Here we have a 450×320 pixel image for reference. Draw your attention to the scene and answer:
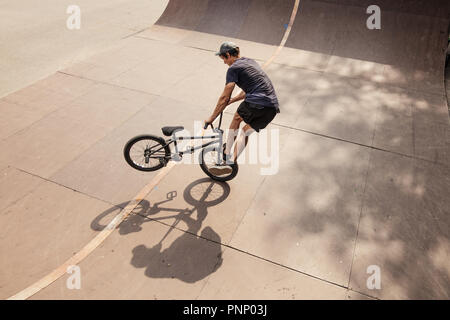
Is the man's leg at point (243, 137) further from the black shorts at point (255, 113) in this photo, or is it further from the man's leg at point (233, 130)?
the black shorts at point (255, 113)

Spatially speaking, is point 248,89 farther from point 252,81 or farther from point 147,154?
point 147,154

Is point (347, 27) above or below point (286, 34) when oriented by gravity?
above

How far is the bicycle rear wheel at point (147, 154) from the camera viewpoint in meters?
5.01

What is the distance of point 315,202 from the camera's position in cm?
503

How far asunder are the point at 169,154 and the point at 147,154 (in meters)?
A: 0.39

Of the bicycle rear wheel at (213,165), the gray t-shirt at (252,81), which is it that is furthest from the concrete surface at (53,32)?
the gray t-shirt at (252,81)

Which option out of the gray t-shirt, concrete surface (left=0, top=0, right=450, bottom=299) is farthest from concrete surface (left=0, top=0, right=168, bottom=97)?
the gray t-shirt

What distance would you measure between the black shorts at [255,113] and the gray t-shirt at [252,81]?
0.08 m

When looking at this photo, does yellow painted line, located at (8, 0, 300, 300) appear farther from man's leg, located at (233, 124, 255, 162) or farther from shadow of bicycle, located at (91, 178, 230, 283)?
man's leg, located at (233, 124, 255, 162)

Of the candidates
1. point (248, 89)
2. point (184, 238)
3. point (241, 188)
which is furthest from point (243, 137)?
point (184, 238)

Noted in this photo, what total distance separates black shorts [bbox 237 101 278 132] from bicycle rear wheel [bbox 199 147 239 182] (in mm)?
803

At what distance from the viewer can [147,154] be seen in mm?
5090

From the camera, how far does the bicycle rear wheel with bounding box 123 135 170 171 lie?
5.01 metres
